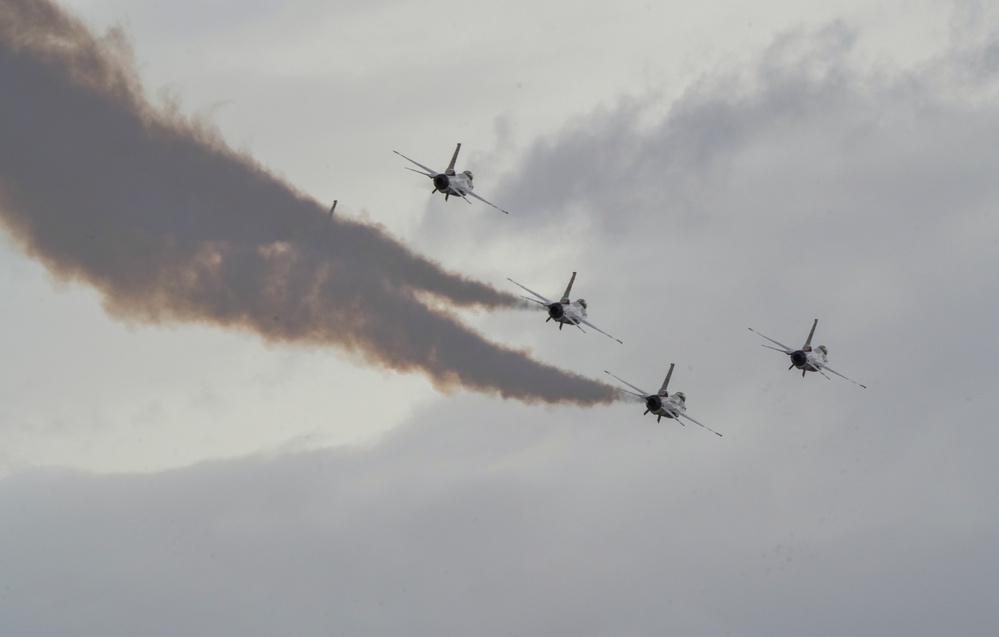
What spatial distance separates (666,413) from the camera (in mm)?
97625

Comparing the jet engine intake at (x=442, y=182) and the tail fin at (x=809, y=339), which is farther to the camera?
the tail fin at (x=809, y=339)

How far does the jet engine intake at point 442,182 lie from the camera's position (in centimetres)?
8844

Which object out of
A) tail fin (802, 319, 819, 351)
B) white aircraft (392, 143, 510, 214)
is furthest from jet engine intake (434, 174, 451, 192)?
tail fin (802, 319, 819, 351)

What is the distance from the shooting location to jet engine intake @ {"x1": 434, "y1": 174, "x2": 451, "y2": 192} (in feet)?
290

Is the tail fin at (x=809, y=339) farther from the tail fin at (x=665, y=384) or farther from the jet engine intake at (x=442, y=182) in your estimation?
the jet engine intake at (x=442, y=182)

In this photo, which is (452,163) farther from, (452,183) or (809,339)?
(809,339)

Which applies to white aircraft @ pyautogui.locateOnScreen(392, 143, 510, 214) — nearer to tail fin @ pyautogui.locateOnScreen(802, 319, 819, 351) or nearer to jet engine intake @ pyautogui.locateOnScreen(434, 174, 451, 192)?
jet engine intake @ pyautogui.locateOnScreen(434, 174, 451, 192)

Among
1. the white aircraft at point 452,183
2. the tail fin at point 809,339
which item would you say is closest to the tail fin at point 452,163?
the white aircraft at point 452,183

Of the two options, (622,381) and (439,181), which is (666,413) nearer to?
(622,381)

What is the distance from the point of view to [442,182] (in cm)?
8856

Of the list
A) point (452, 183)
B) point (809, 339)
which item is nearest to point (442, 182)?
point (452, 183)

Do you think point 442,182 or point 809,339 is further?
point 809,339

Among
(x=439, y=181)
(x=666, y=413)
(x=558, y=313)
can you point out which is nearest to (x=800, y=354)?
(x=666, y=413)

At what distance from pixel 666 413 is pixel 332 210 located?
2598 cm
